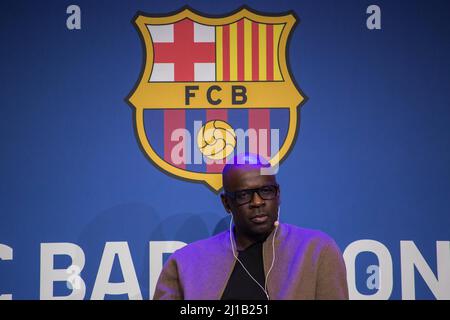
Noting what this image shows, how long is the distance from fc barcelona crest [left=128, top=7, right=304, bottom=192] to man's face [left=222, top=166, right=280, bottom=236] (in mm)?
499

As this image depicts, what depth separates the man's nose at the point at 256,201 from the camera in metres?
2.95

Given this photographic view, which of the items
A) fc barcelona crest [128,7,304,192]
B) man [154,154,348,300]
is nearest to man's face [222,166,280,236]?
man [154,154,348,300]

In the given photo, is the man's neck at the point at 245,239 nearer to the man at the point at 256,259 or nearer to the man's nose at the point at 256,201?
the man at the point at 256,259

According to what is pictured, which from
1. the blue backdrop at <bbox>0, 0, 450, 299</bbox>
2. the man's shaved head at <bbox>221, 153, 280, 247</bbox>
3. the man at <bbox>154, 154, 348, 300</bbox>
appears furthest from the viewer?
the blue backdrop at <bbox>0, 0, 450, 299</bbox>

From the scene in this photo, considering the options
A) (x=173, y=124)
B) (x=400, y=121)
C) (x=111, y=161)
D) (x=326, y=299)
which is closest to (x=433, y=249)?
(x=400, y=121)

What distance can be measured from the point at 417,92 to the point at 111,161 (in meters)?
1.68

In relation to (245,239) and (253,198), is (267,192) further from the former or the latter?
(245,239)

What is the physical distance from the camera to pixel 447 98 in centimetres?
351

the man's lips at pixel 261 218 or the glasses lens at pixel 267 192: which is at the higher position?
the glasses lens at pixel 267 192

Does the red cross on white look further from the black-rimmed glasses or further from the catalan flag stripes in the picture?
the black-rimmed glasses

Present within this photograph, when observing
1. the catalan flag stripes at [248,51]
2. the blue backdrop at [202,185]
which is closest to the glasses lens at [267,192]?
the blue backdrop at [202,185]

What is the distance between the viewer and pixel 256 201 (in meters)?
2.95

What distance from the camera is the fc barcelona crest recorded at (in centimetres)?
349

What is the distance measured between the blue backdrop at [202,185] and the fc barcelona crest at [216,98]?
70mm
